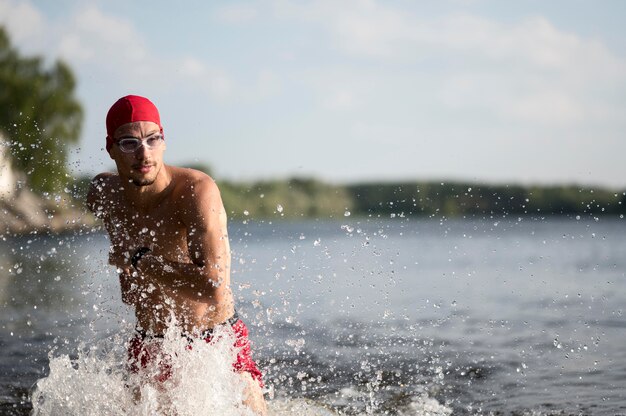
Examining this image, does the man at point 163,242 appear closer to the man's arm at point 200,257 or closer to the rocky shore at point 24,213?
the man's arm at point 200,257

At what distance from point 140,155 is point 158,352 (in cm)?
124

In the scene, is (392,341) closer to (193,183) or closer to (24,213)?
(193,183)

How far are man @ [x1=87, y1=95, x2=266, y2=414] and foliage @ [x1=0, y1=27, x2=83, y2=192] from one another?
37699mm

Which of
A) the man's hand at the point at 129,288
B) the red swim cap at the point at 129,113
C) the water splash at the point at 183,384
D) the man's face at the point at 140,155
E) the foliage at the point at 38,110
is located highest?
the foliage at the point at 38,110

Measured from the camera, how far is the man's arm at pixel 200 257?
4.99 metres

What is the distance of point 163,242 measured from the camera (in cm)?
533

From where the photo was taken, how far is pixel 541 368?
9.02 metres

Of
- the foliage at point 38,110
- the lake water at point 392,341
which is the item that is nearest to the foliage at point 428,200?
the foliage at point 38,110

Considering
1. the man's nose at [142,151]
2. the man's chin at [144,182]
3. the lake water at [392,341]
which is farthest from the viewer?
the lake water at [392,341]

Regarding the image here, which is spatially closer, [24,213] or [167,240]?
[167,240]

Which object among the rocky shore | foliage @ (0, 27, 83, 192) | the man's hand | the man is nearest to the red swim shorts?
the man

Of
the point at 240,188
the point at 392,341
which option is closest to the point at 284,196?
the point at 240,188

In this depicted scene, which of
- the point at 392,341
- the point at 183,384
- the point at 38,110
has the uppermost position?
the point at 38,110

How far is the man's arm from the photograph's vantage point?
4988mm
